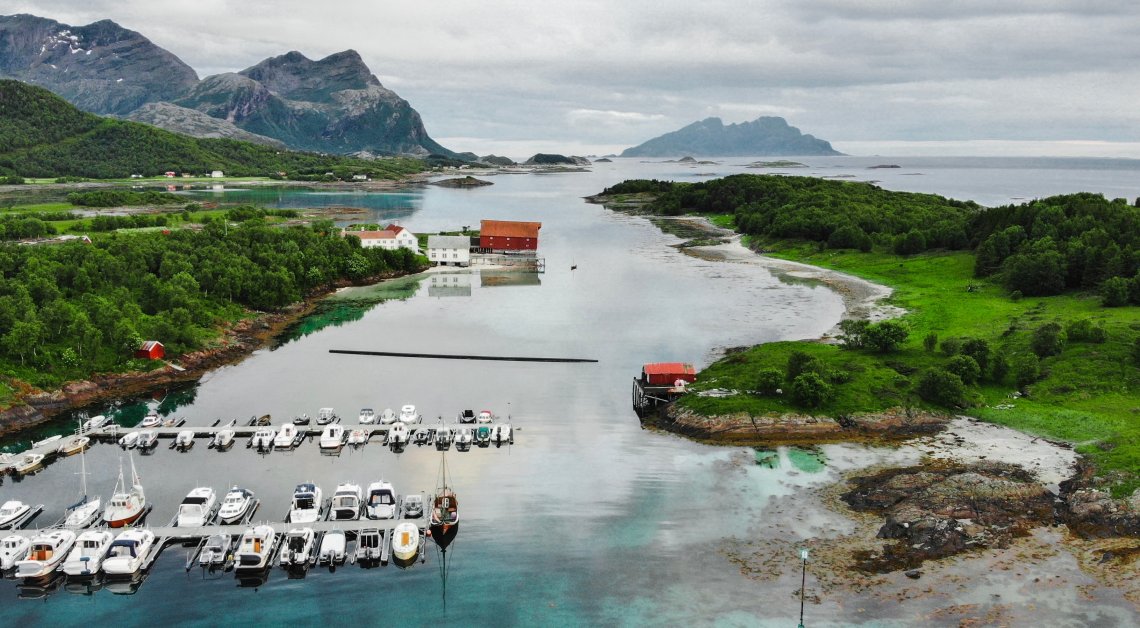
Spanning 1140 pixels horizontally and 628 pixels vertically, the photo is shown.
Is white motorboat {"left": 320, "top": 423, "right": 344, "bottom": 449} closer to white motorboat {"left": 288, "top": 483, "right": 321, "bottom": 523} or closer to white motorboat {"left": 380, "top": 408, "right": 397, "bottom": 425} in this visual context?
white motorboat {"left": 380, "top": 408, "right": 397, "bottom": 425}

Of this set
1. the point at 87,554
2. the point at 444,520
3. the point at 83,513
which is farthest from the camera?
the point at 83,513

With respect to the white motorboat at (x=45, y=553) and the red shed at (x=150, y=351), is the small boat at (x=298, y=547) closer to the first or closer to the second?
the white motorboat at (x=45, y=553)

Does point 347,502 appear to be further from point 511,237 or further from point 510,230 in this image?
point 510,230

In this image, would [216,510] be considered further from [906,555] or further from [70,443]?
[906,555]

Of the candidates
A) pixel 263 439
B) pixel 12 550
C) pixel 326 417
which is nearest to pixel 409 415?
pixel 326 417

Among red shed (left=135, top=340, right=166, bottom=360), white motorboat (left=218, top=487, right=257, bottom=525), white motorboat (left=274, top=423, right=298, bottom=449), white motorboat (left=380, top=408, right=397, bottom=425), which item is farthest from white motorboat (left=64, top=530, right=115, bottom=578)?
red shed (left=135, top=340, right=166, bottom=360)
